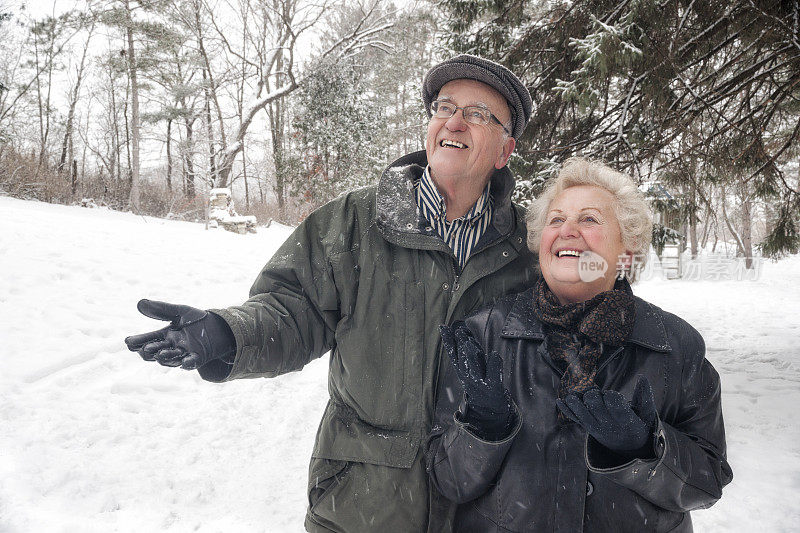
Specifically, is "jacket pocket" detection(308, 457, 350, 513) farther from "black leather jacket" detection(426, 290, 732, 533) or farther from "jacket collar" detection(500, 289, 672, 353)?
"jacket collar" detection(500, 289, 672, 353)

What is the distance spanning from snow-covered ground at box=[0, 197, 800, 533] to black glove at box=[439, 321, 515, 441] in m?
1.98

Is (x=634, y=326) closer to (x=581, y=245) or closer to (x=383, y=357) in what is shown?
(x=581, y=245)

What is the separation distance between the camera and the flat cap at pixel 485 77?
1.92 m

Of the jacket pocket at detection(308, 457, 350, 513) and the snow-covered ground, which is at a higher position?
the jacket pocket at detection(308, 457, 350, 513)

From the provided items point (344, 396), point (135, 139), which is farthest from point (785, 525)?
point (135, 139)

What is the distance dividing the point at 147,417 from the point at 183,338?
2975 millimetres

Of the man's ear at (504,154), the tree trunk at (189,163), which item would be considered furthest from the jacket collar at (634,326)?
the tree trunk at (189,163)

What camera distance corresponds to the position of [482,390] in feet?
4.25

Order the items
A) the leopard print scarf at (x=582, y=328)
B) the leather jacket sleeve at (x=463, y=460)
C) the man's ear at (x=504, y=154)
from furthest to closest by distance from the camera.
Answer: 1. the man's ear at (x=504, y=154)
2. the leopard print scarf at (x=582, y=328)
3. the leather jacket sleeve at (x=463, y=460)

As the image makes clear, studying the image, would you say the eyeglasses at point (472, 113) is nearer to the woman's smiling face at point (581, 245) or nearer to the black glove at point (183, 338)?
the woman's smiling face at point (581, 245)

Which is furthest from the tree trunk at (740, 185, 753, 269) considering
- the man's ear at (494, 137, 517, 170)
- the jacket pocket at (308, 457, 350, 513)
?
the jacket pocket at (308, 457, 350, 513)

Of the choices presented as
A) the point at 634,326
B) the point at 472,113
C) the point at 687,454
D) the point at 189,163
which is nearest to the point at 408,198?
the point at 472,113

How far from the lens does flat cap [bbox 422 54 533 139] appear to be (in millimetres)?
1915

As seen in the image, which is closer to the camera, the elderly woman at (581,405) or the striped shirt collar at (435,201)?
the elderly woman at (581,405)
